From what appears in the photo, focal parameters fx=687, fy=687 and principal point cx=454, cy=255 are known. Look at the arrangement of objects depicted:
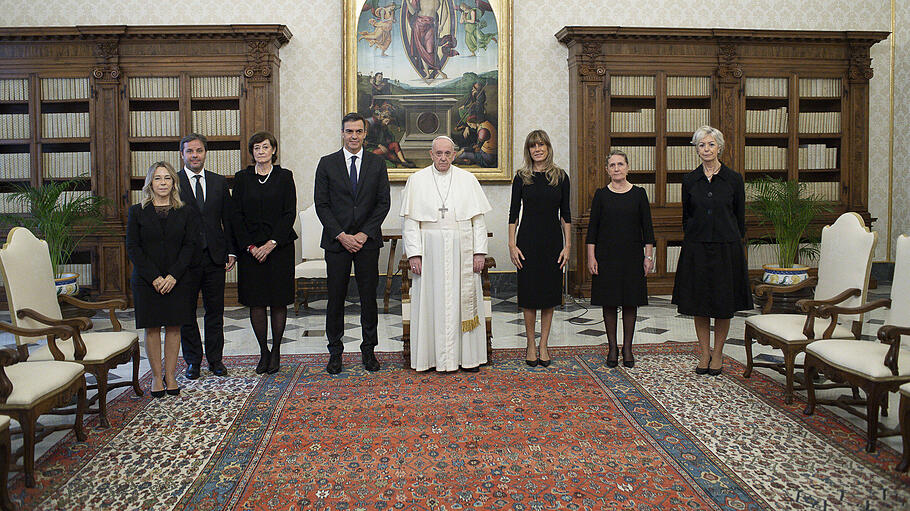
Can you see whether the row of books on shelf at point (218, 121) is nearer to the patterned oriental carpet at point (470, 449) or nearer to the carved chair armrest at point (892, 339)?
the patterned oriental carpet at point (470, 449)

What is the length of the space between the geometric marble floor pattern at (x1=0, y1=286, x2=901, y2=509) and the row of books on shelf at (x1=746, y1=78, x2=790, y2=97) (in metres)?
2.61

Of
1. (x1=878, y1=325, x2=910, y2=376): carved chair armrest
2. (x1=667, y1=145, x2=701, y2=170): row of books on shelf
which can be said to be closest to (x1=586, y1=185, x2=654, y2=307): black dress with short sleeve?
(x1=878, y1=325, x2=910, y2=376): carved chair armrest

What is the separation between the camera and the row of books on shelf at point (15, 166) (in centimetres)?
758

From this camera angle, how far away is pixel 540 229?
15.4 feet

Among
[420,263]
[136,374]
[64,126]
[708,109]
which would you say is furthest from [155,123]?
[708,109]

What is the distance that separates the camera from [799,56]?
8.15 meters

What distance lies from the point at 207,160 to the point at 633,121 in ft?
16.1

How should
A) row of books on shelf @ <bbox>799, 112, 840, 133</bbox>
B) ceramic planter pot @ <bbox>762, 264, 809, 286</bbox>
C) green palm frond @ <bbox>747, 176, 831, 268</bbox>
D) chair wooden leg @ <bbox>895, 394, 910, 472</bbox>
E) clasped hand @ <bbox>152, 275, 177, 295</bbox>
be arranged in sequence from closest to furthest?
1. chair wooden leg @ <bbox>895, 394, 910, 472</bbox>
2. clasped hand @ <bbox>152, 275, 177, 295</bbox>
3. ceramic planter pot @ <bbox>762, 264, 809, 286</bbox>
4. green palm frond @ <bbox>747, 176, 831, 268</bbox>
5. row of books on shelf @ <bbox>799, 112, 840, 133</bbox>

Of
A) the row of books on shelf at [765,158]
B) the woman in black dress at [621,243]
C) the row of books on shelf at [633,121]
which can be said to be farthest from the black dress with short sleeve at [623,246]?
the row of books on shelf at [765,158]

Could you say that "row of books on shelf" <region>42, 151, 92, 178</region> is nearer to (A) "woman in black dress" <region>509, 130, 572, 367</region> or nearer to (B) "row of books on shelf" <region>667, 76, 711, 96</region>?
(A) "woman in black dress" <region>509, 130, 572, 367</region>

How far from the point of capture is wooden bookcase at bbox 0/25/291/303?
7.49 m

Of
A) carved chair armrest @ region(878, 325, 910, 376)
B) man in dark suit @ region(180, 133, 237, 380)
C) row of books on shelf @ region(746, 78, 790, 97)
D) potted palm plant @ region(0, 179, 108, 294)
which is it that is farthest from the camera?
row of books on shelf @ region(746, 78, 790, 97)

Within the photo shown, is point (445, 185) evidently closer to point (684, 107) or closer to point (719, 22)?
point (684, 107)

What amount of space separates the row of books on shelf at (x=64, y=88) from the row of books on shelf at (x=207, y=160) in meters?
0.84
